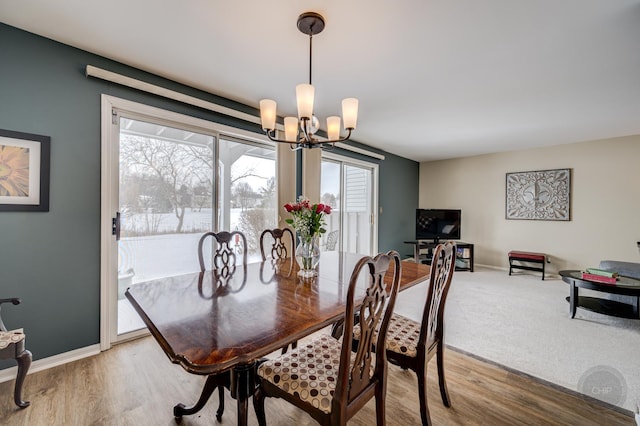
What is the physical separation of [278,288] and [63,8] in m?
2.17

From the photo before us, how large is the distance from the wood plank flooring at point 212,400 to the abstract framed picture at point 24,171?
1212 mm

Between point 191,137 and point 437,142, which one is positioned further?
point 437,142

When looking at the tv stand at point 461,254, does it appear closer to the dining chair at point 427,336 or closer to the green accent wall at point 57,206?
the dining chair at point 427,336

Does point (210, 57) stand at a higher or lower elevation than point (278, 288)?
higher

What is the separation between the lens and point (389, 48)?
2098 millimetres

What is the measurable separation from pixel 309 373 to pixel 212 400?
0.95m

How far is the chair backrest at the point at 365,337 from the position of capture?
40.5 inches

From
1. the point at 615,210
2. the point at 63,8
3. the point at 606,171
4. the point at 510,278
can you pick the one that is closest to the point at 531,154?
the point at 606,171

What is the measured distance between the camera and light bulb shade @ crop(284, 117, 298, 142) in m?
2.08

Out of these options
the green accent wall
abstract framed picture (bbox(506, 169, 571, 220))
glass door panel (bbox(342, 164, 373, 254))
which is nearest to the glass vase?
the green accent wall

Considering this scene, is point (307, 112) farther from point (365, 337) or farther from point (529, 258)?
point (529, 258)

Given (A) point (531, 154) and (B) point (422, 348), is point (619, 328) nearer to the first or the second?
(B) point (422, 348)

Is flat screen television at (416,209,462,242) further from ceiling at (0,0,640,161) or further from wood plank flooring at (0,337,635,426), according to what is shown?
wood plank flooring at (0,337,635,426)

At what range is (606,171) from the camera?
4551 millimetres
